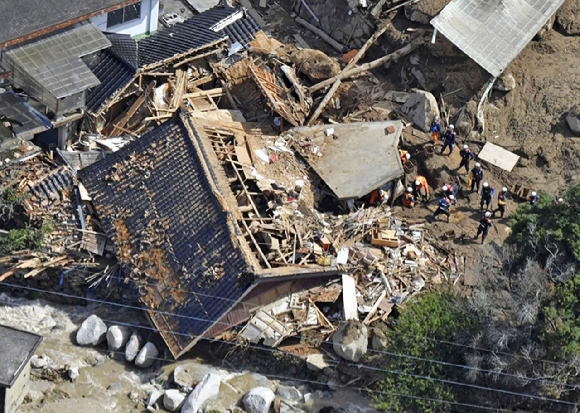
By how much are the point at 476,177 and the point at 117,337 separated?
1205cm

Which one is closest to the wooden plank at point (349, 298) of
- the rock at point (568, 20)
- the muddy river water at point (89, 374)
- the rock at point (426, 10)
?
the muddy river water at point (89, 374)

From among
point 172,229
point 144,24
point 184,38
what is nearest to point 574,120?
point 184,38

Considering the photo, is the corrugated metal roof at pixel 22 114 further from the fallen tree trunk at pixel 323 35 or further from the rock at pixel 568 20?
the rock at pixel 568 20

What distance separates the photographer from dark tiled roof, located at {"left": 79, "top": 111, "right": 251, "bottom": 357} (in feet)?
80.3

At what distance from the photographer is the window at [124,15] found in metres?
31.5

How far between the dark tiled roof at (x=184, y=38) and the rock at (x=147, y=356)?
9604 millimetres

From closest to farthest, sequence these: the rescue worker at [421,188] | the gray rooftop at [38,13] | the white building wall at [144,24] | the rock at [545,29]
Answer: the gray rooftop at [38,13]
the rescue worker at [421,188]
the white building wall at [144,24]
the rock at [545,29]

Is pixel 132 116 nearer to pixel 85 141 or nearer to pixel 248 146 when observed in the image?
pixel 85 141

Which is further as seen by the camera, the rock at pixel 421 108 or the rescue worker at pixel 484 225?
the rock at pixel 421 108

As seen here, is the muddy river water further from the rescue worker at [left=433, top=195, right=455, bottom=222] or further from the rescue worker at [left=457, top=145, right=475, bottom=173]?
the rescue worker at [left=457, top=145, right=475, bottom=173]

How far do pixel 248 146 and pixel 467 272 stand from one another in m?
7.56

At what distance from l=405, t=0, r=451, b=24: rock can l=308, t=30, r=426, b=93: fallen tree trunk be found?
0.54m

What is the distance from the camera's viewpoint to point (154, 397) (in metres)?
24.2

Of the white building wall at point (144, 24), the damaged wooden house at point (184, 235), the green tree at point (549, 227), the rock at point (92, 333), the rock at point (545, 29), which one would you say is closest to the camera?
the green tree at point (549, 227)
